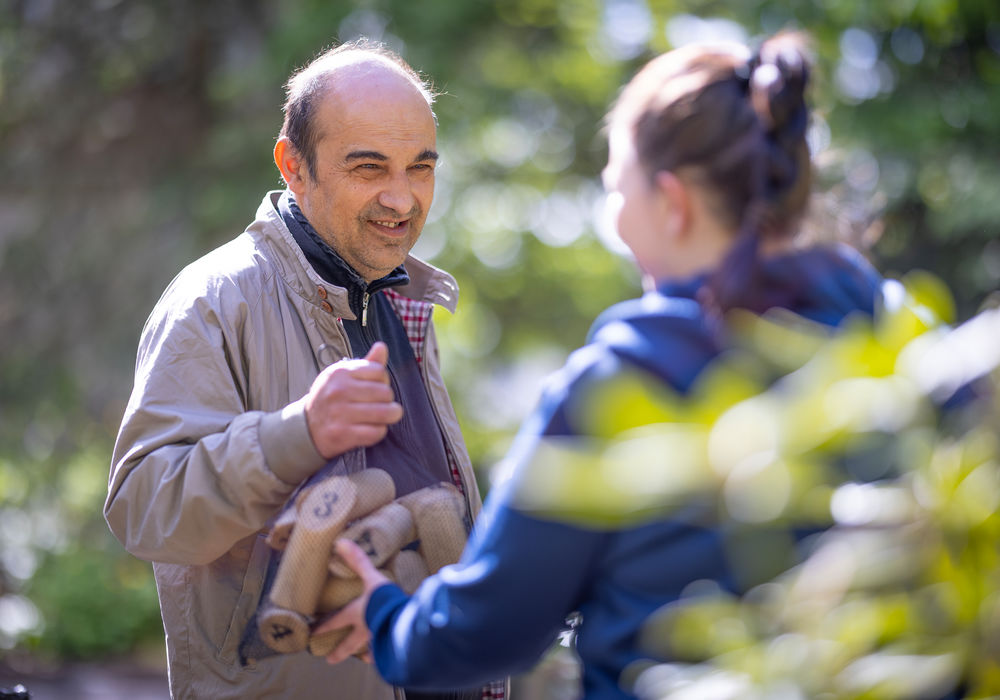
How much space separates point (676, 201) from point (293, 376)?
1.20m

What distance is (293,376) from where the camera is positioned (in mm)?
2332

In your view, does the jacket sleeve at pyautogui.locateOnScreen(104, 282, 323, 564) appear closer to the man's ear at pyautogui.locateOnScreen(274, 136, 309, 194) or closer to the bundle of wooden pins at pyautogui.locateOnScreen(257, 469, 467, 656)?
the bundle of wooden pins at pyautogui.locateOnScreen(257, 469, 467, 656)

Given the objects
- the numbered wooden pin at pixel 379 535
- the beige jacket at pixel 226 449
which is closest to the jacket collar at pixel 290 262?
the beige jacket at pixel 226 449

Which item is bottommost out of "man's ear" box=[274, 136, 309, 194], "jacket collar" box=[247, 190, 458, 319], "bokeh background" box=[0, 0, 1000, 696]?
"jacket collar" box=[247, 190, 458, 319]

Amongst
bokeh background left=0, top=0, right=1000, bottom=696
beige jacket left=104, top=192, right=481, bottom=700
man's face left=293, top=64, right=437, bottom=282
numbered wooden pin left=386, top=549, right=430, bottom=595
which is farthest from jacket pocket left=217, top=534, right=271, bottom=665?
bokeh background left=0, top=0, right=1000, bottom=696

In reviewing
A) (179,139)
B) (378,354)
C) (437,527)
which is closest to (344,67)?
(378,354)

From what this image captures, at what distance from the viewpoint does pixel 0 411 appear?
9422 mm

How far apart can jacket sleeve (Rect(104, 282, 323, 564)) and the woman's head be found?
2.83ft

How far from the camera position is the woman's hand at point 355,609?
1676 millimetres

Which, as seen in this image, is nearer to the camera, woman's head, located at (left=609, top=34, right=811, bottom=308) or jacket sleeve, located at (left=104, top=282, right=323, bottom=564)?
woman's head, located at (left=609, top=34, right=811, bottom=308)

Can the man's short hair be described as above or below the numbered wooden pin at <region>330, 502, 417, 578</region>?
above

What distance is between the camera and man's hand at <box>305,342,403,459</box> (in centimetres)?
181

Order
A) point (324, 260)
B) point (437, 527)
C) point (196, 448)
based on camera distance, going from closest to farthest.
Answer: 1. point (437, 527)
2. point (196, 448)
3. point (324, 260)

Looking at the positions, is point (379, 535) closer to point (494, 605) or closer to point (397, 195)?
point (494, 605)
